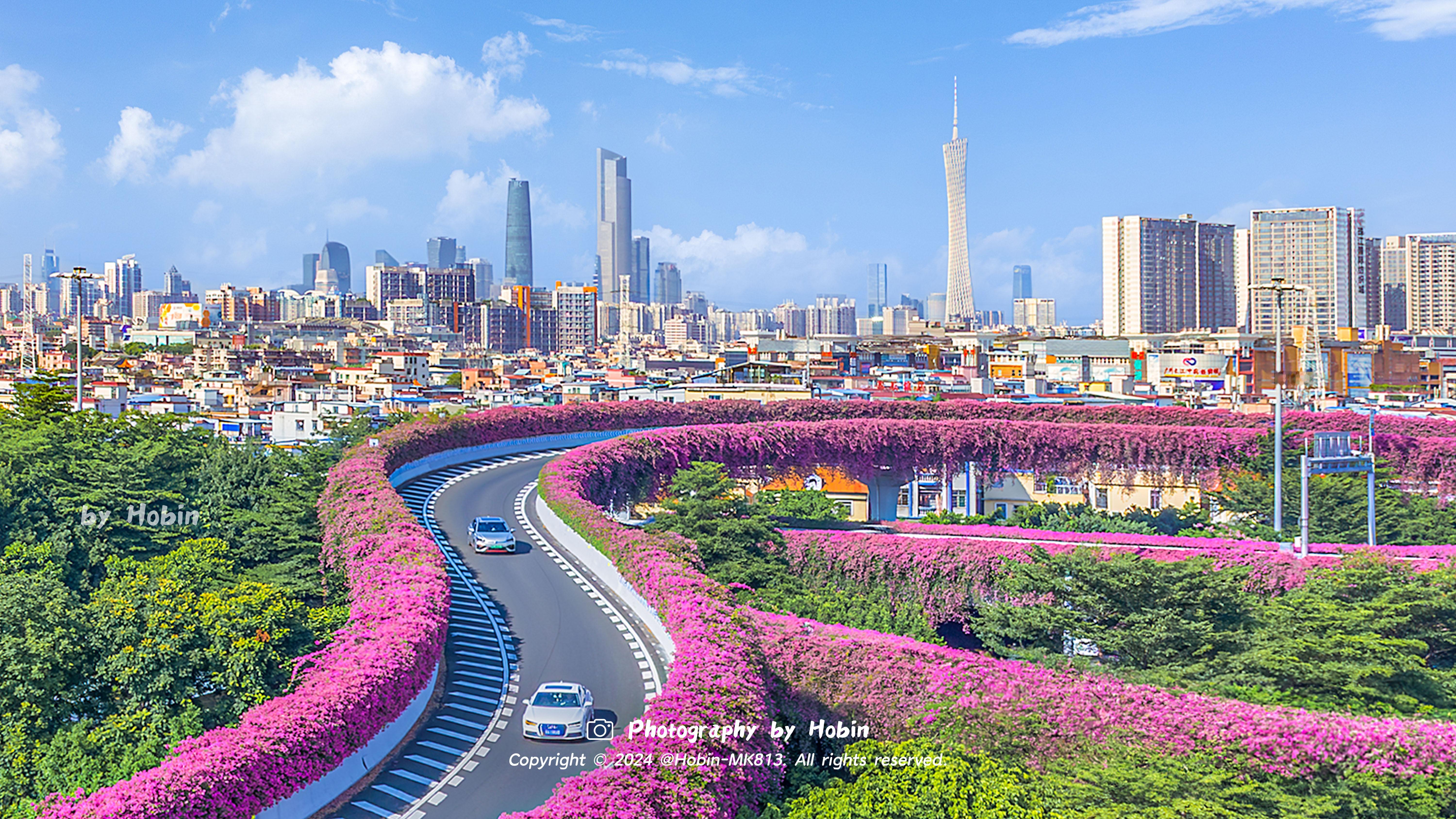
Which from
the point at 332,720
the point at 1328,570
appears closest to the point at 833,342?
the point at 1328,570

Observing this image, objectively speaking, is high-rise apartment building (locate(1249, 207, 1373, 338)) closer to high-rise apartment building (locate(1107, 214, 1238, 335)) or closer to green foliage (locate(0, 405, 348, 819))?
high-rise apartment building (locate(1107, 214, 1238, 335))

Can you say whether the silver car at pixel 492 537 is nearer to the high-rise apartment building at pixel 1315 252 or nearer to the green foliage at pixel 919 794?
the green foliage at pixel 919 794

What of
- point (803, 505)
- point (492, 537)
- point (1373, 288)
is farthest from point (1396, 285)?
point (492, 537)

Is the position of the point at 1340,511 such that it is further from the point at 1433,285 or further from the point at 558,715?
the point at 1433,285

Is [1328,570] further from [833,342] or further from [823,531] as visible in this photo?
[833,342]

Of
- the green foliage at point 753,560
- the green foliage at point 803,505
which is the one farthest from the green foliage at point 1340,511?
the green foliage at point 753,560

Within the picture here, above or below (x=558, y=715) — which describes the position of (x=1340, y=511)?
below
